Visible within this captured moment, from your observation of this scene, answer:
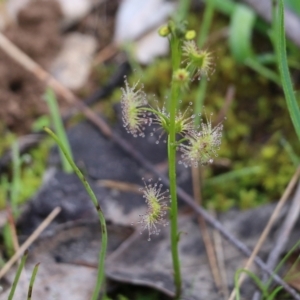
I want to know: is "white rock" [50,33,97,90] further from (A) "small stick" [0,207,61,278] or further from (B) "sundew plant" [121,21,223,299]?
(B) "sundew plant" [121,21,223,299]

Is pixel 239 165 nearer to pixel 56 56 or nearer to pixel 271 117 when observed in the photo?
pixel 271 117

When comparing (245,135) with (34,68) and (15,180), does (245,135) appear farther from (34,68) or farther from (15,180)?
(34,68)

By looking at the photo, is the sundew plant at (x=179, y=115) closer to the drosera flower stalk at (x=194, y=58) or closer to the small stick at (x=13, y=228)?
the drosera flower stalk at (x=194, y=58)

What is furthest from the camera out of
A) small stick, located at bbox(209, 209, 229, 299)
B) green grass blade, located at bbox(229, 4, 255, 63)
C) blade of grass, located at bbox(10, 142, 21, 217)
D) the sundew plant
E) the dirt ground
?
the dirt ground

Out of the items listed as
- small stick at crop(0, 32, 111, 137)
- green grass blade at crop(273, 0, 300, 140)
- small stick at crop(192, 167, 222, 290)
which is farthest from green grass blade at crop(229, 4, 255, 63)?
green grass blade at crop(273, 0, 300, 140)

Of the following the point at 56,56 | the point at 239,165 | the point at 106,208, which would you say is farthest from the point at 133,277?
the point at 56,56

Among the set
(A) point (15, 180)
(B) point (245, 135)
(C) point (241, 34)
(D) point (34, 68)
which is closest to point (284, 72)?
(B) point (245, 135)

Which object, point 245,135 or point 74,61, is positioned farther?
point 74,61
